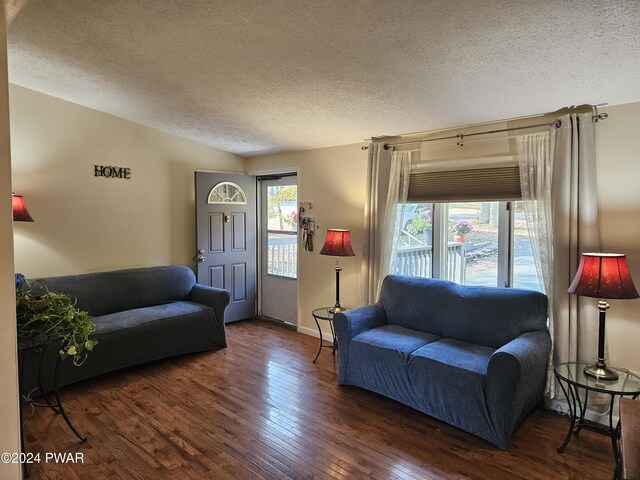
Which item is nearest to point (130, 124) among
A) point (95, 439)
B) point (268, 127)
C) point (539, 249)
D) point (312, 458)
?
point (268, 127)

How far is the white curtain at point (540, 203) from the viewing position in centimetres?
295

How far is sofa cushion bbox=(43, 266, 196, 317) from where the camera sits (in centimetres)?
380

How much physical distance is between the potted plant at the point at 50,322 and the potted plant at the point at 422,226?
2.82 meters

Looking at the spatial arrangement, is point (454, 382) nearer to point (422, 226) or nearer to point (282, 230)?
point (422, 226)

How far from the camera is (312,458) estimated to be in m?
2.37

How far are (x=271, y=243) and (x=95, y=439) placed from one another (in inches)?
127

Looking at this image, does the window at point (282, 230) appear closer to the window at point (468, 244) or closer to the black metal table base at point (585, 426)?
the window at point (468, 244)

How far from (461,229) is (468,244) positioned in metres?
0.15

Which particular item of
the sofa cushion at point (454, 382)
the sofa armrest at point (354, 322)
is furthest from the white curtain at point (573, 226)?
the sofa armrest at point (354, 322)

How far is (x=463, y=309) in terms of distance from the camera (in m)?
3.20

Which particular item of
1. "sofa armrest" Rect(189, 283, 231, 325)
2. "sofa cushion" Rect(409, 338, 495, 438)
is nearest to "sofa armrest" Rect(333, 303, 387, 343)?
"sofa cushion" Rect(409, 338, 495, 438)

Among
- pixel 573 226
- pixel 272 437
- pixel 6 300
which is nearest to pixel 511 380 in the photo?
pixel 573 226

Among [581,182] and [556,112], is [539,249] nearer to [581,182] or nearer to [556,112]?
[581,182]

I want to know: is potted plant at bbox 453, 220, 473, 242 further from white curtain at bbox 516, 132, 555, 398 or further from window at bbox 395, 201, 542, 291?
white curtain at bbox 516, 132, 555, 398
